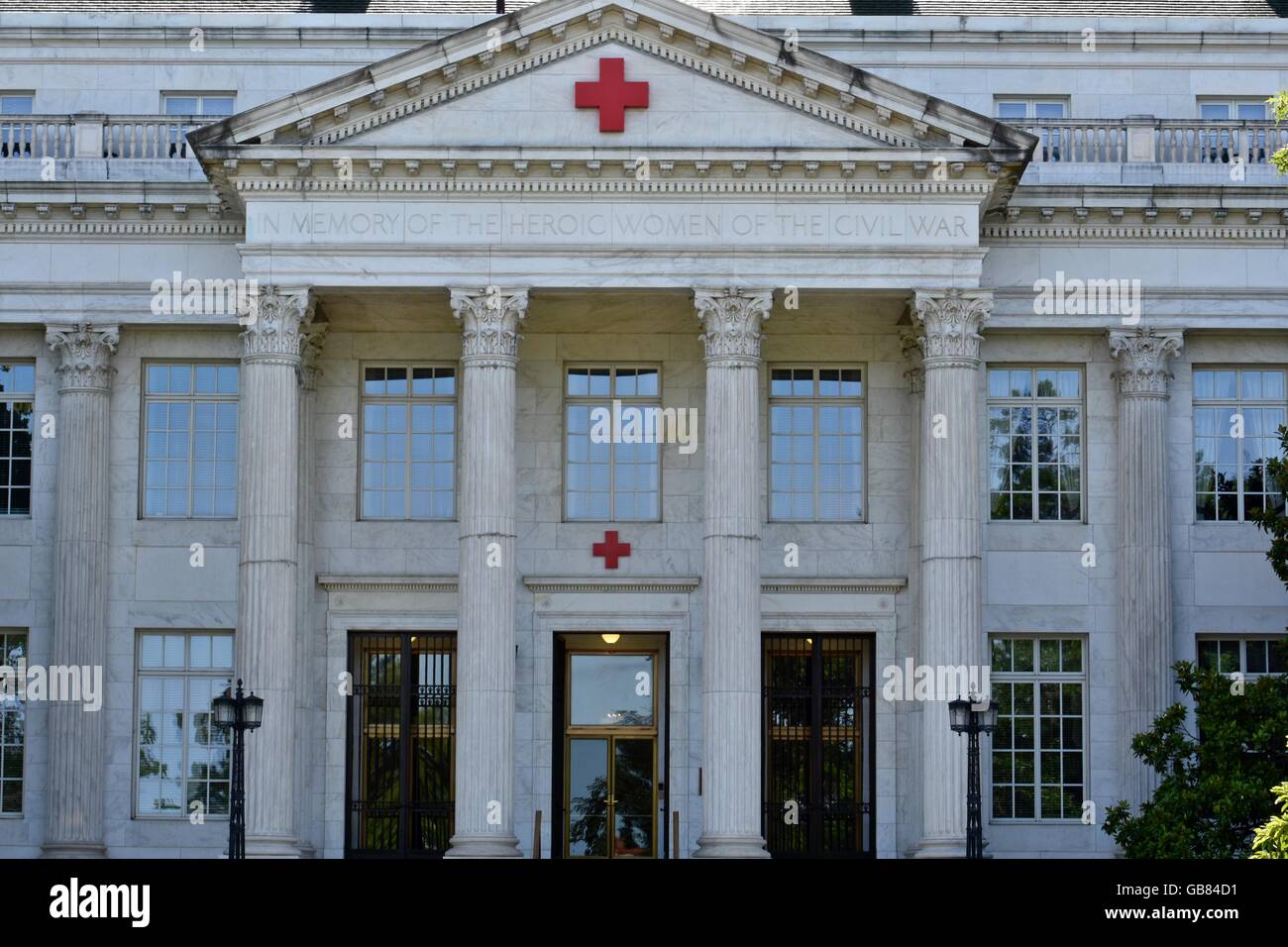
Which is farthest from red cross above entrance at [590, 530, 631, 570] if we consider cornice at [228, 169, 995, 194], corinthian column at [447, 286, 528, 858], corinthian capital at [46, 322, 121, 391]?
corinthian capital at [46, 322, 121, 391]

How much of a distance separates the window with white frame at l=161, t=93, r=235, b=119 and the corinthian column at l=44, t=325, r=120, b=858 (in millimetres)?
5951

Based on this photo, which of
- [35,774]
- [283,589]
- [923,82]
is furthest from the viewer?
[923,82]

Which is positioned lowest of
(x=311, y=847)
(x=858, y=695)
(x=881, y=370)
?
(x=311, y=847)

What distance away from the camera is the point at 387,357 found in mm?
39750

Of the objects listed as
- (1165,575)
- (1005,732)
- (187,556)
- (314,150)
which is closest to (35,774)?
(187,556)

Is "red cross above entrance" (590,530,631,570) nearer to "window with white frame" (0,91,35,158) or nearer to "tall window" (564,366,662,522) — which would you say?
"tall window" (564,366,662,522)

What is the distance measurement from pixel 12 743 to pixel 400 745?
666 centimetres

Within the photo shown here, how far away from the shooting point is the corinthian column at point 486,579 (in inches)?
1389

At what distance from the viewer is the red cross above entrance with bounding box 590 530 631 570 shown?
3916 cm

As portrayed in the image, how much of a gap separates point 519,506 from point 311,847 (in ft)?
22.3

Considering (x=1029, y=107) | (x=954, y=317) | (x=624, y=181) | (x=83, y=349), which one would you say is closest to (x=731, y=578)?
(x=954, y=317)

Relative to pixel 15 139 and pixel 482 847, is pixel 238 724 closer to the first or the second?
pixel 482 847

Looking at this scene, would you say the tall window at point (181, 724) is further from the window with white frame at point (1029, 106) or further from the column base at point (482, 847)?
the window with white frame at point (1029, 106)

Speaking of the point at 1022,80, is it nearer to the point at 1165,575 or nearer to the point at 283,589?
the point at 1165,575
